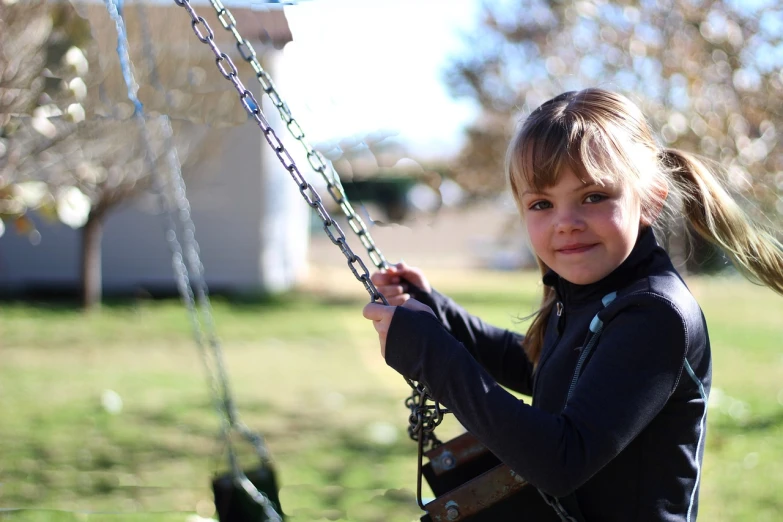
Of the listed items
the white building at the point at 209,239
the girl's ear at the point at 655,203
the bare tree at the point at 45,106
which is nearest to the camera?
the girl's ear at the point at 655,203

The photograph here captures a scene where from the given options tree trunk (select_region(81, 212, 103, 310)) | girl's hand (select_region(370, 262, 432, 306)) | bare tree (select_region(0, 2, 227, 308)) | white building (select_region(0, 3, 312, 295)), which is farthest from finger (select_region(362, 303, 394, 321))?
white building (select_region(0, 3, 312, 295))

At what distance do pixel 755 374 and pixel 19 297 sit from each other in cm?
966

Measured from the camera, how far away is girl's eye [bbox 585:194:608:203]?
62.0 inches

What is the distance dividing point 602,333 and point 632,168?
1.16ft

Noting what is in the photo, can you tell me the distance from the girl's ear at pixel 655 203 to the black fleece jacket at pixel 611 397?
0.10 feet

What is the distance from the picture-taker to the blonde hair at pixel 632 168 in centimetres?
158

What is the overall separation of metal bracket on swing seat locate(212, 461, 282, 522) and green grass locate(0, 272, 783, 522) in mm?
196

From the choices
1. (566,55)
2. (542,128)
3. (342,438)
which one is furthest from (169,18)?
(542,128)

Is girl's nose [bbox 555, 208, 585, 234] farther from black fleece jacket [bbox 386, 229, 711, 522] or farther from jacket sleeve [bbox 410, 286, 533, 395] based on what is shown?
jacket sleeve [bbox 410, 286, 533, 395]

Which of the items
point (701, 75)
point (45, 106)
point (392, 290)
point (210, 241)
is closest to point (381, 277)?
point (392, 290)

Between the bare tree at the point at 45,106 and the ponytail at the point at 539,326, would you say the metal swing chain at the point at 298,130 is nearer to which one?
the ponytail at the point at 539,326

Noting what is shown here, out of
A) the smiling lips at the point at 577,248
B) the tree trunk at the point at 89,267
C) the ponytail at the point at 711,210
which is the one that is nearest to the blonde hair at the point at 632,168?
the ponytail at the point at 711,210

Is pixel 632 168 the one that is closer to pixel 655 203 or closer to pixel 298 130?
pixel 655 203

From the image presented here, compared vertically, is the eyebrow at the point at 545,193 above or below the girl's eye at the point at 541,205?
above
